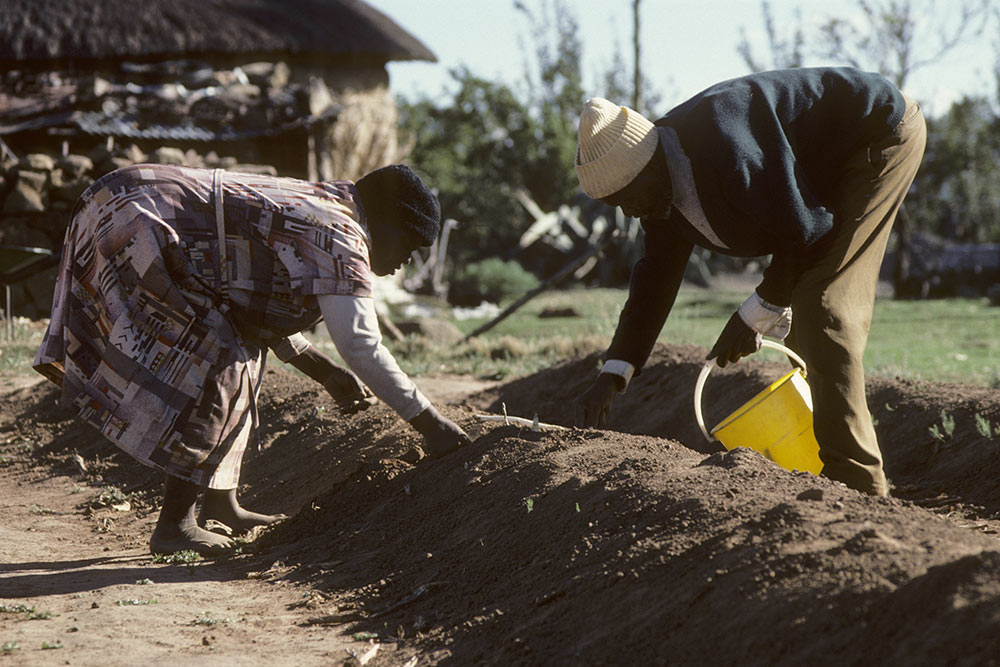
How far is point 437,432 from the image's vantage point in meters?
3.60

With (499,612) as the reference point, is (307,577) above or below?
below

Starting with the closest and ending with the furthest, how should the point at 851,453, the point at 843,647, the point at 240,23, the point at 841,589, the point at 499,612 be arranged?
the point at 843,647, the point at 841,589, the point at 499,612, the point at 851,453, the point at 240,23

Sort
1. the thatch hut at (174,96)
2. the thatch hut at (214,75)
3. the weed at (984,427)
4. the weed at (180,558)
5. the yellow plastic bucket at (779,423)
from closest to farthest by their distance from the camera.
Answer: the weed at (180,558) < the yellow plastic bucket at (779,423) < the weed at (984,427) < the thatch hut at (174,96) < the thatch hut at (214,75)

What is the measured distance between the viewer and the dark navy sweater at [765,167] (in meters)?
3.07

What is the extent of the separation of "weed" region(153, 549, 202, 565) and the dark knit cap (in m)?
1.31

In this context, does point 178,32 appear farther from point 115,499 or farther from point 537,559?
point 537,559

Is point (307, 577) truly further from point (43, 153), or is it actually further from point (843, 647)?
point (43, 153)

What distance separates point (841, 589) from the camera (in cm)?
224

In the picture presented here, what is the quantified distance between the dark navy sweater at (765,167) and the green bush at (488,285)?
13091 mm

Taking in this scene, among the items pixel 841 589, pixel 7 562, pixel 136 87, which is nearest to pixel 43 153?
pixel 136 87

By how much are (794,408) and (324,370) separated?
1.72 m

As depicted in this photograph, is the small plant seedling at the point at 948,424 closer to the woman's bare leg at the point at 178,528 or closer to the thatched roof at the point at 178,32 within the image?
the woman's bare leg at the point at 178,528

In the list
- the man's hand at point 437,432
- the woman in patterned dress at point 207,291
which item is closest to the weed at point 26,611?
the woman in patterned dress at point 207,291

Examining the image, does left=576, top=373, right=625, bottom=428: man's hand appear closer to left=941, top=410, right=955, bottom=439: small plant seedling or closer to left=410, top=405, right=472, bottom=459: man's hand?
left=410, top=405, right=472, bottom=459: man's hand
